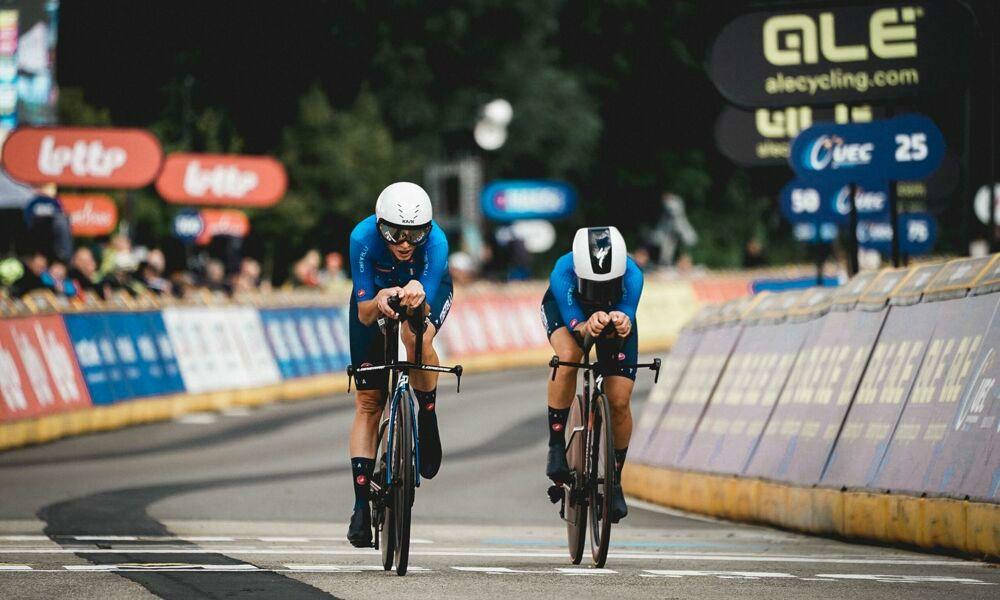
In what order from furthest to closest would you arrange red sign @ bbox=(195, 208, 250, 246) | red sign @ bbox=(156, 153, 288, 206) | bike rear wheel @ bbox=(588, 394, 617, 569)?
red sign @ bbox=(195, 208, 250, 246)
red sign @ bbox=(156, 153, 288, 206)
bike rear wheel @ bbox=(588, 394, 617, 569)

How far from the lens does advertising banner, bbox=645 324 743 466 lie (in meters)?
15.6

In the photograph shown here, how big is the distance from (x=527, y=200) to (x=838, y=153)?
2082cm

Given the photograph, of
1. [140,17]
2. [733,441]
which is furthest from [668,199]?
[733,441]

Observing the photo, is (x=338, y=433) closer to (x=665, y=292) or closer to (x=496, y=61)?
(x=665, y=292)

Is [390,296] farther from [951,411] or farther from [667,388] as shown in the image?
[667,388]

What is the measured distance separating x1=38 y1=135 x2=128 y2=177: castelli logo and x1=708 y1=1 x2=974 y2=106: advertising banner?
15311 mm

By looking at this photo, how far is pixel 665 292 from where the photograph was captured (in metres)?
43.7

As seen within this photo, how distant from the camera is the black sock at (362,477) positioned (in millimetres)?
Result: 10375

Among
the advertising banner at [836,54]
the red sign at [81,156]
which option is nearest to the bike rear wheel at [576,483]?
the advertising banner at [836,54]

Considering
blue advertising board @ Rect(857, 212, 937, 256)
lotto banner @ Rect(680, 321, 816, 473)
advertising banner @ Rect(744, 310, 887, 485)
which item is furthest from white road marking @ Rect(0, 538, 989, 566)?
blue advertising board @ Rect(857, 212, 937, 256)

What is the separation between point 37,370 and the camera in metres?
21.7

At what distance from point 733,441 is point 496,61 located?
1854 inches

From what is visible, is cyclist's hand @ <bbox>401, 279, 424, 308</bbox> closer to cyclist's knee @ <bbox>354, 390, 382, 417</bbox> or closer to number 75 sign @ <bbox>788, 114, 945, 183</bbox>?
cyclist's knee @ <bbox>354, 390, 382, 417</bbox>

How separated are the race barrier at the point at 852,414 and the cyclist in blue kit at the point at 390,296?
278 cm
